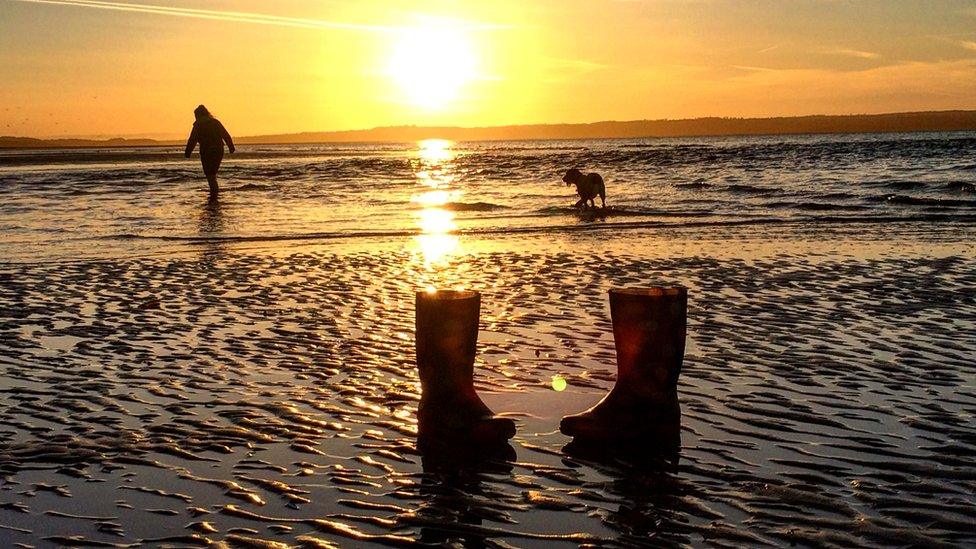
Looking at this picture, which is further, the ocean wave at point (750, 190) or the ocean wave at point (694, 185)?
the ocean wave at point (694, 185)

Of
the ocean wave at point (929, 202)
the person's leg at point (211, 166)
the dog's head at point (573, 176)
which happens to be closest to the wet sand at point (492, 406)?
the ocean wave at point (929, 202)

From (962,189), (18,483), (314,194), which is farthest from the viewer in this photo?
(314,194)

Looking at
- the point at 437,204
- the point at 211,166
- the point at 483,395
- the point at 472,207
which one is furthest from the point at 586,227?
the point at 211,166

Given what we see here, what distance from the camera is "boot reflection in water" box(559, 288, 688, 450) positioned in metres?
5.12

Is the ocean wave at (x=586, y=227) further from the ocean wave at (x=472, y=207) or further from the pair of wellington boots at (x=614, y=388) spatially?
the pair of wellington boots at (x=614, y=388)

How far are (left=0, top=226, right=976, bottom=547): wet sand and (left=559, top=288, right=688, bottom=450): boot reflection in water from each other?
196 mm

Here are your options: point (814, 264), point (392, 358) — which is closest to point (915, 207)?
point (814, 264)

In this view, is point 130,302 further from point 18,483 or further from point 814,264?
point 814,264

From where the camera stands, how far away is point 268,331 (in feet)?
27.3

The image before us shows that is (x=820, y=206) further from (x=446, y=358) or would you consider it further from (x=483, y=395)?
(x=446, y=358)

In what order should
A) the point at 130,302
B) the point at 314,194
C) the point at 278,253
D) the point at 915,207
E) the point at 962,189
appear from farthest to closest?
the point at 314,194 → the point at 962,189 → the point at 915,207 → the point at 278,253 → the point at 130,302

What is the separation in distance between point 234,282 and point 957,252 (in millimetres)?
10170

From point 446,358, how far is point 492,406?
59cm

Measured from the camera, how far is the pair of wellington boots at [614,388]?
5.11 metres
